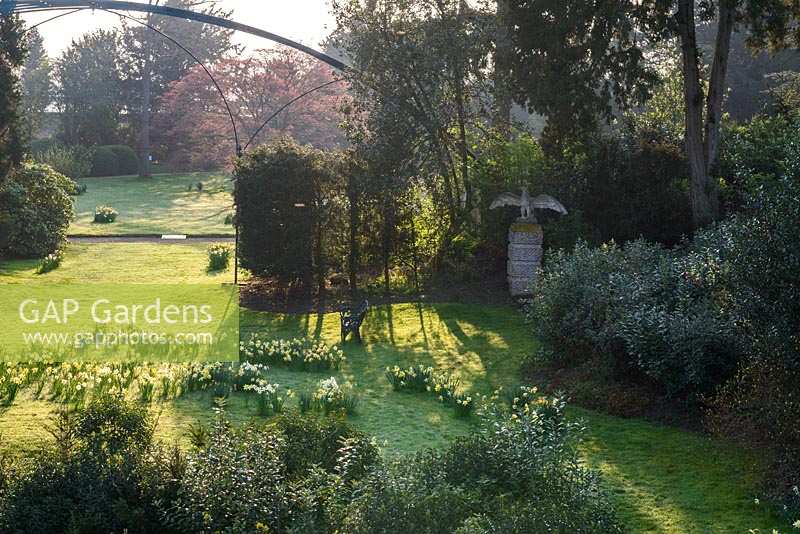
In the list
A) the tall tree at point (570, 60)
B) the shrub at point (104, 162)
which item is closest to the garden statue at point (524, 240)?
the tall tree at point (570, 60)

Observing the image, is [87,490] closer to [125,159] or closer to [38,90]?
[125,159]

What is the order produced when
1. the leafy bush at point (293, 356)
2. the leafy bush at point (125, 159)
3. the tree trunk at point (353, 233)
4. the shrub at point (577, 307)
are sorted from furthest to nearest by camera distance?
the leafy bush at point (125, 159) → the tree trunk at point (353, 233) → the leafy bush at point (293, 356) → the shrub at point (577, 307)

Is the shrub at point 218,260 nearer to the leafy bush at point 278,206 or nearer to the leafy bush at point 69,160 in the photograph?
the leafy bush at point 278,206

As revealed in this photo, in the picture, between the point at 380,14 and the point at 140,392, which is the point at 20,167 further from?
the point at 140,392

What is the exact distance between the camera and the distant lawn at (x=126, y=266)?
703 inches

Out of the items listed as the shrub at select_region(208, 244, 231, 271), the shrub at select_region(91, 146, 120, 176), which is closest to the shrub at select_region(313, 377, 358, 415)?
the shrub at select_region(208, 244, 231, 271)

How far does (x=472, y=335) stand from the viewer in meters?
13.2

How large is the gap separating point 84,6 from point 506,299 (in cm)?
949

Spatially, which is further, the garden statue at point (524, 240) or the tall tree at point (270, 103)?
the tall tree at point (270, 103)

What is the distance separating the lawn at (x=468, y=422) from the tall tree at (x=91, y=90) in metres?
33.4

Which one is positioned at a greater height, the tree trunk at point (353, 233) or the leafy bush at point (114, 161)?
the leafy bush at point (114, 161)

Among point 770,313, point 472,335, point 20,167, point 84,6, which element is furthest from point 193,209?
point 770,313

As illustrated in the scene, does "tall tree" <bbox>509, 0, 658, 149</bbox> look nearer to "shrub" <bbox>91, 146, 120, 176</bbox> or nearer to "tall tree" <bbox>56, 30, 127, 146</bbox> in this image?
"shrub" <bbox>91, 146, 120, 176</bbox>

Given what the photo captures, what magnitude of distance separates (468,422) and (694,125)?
947 centimetres
